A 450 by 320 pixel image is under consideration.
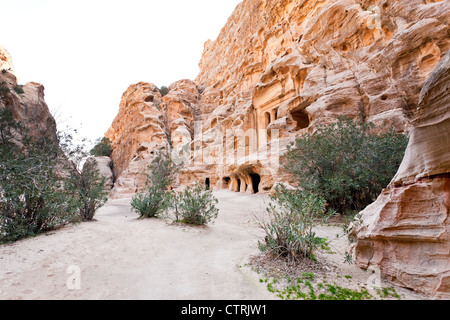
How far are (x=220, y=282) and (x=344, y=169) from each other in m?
6.81

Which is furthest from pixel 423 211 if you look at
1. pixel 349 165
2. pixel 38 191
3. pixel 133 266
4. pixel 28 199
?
pixel 28 199

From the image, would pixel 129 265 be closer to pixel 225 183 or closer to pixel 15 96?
pixel 225 183

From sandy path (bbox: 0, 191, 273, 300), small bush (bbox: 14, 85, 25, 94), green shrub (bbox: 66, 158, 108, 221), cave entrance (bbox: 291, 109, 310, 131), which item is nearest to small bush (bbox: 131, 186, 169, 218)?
green shrub (bbox: 66, 158, 108, 221)

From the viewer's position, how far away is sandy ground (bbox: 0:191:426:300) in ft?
9.84

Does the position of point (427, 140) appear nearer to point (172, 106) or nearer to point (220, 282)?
point (220, 282)

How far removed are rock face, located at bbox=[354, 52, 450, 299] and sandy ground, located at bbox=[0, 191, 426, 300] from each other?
1.22ft

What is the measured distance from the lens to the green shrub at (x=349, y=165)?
24.6 ft

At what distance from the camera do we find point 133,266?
3975mm

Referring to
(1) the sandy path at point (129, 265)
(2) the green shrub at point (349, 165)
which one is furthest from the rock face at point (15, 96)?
Result: (2) the green shrub at point (349, 165)

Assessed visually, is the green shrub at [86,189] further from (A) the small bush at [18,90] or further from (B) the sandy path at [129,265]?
(A) the small bush at [18,90]

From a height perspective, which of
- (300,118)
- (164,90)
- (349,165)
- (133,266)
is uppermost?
(164,90)

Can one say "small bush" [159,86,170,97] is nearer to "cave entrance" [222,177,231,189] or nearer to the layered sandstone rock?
the layered sandstone rock

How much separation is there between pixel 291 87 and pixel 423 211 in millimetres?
18191

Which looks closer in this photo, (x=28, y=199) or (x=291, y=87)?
(x=28, y=199)
